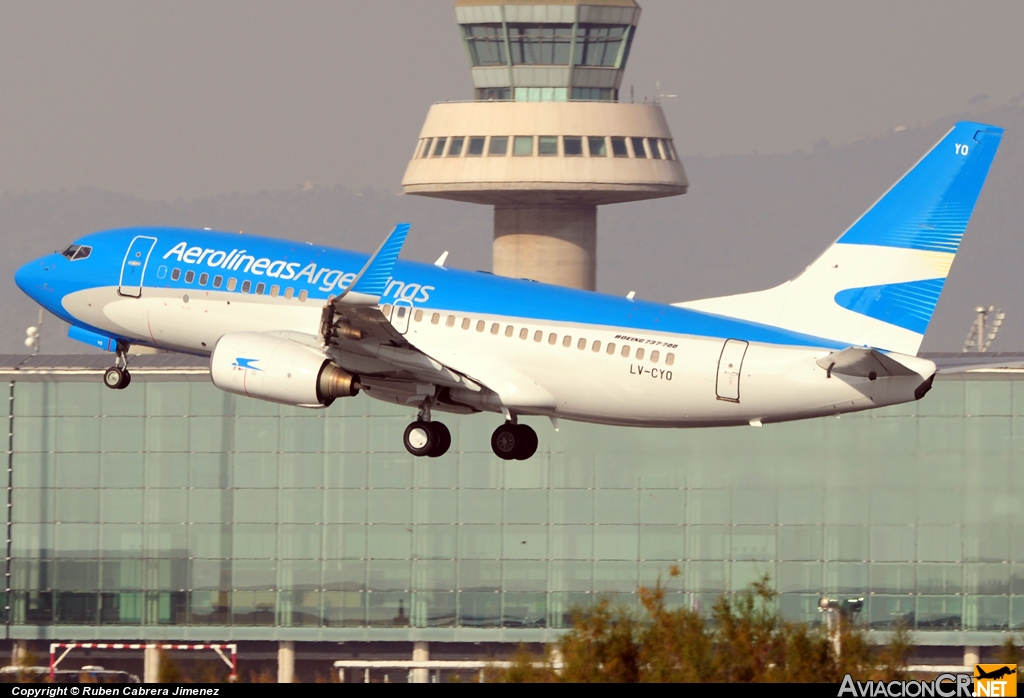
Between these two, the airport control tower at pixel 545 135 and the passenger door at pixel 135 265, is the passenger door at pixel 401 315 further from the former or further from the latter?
the airport control tower at pixel 545 135

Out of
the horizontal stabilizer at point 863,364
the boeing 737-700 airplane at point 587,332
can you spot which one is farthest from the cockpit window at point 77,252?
the horizontal stabilizer at point 863,364

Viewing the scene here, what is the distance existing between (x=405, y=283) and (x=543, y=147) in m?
88.6

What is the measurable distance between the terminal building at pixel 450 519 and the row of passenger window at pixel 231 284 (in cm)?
3325

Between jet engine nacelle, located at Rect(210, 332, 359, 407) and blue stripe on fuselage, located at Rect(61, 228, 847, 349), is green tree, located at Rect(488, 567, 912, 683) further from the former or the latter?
jet engine nacelle, located at Rect(210, 332, 359, 407)

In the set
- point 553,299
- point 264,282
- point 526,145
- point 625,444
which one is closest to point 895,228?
point 553,299

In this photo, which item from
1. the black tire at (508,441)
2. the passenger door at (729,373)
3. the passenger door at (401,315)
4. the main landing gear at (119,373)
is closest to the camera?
the passenger door at (729,373)

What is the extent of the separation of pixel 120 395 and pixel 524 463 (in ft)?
64.1

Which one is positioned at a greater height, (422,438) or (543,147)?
(543,147)

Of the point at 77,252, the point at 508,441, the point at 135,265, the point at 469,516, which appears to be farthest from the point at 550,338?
the point at 469,516

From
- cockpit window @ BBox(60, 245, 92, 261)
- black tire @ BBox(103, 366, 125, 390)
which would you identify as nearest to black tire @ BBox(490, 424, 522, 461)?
black tire @ BBox(103, 366, 125, 390)

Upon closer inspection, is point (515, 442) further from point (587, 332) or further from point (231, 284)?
point (231, 284)

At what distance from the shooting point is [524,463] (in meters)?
85.7

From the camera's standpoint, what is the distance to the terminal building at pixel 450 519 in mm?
84125

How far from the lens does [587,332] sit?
160 ft
